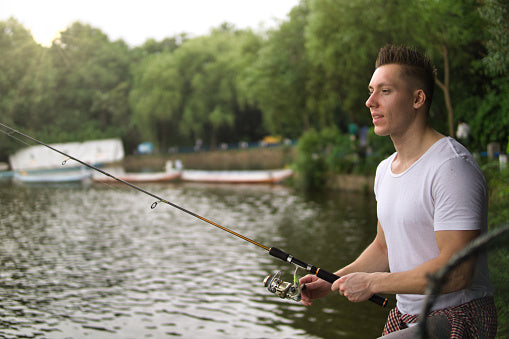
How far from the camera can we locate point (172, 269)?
10.8 meters

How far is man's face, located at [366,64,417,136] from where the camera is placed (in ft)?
7.47

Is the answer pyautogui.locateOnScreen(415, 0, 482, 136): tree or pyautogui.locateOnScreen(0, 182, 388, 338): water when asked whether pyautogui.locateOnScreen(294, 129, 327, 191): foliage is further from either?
pyautogui.locateOnScreen(415, 0, 482, 136): tree

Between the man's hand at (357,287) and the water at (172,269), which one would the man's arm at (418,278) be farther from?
the water at (172,269)

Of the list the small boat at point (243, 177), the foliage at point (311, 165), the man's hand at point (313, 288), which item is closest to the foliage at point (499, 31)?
the man's hand at point (313, 288)

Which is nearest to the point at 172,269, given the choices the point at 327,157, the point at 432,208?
the point at 432,208

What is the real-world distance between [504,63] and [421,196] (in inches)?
375

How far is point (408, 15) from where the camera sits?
18.0 meters

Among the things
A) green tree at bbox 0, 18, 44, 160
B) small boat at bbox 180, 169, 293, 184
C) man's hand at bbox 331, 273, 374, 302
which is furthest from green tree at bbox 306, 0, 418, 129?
green tree at bbox 0, 18, 44, 160

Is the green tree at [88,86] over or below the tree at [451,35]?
over

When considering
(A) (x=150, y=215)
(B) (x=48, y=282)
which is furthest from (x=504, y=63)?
(A) (x=150, y=215)

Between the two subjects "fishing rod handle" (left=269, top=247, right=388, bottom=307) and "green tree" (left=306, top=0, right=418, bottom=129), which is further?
"green tree" (left=306, top=0, right=418, bottom=129)

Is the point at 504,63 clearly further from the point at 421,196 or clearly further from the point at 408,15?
the point at 421,196

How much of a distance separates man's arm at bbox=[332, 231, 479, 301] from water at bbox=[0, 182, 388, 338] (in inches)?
155

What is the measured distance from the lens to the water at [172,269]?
24.3ft
